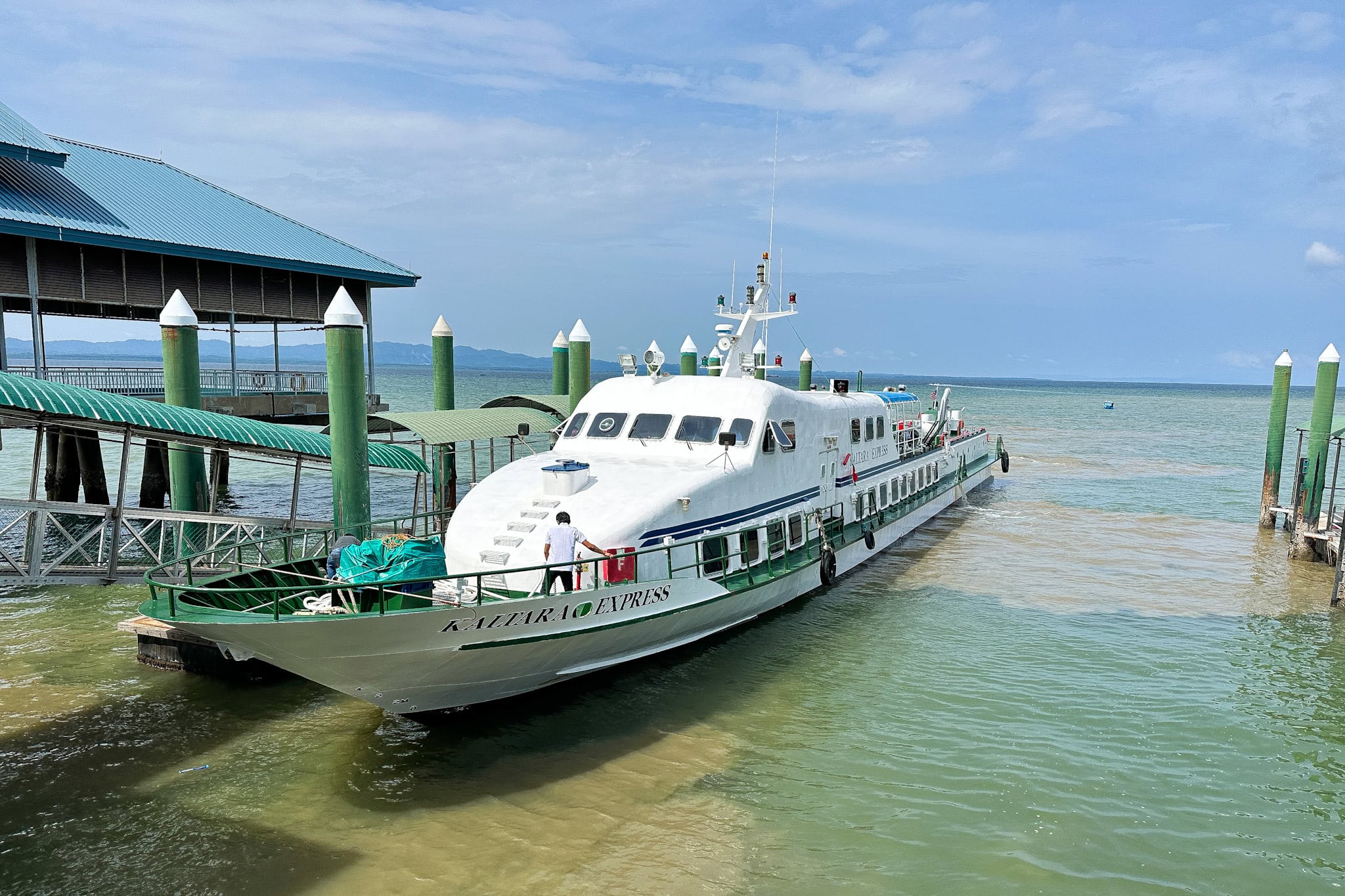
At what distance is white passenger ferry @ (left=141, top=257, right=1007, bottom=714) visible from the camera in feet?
30.4

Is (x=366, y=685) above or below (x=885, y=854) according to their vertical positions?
above

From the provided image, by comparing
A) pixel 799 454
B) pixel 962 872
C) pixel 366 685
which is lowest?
pixel 962 872

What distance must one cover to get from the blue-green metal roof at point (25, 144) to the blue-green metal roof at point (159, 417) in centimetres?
A: 1150

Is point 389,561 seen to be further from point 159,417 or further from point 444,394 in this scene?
point 444,394

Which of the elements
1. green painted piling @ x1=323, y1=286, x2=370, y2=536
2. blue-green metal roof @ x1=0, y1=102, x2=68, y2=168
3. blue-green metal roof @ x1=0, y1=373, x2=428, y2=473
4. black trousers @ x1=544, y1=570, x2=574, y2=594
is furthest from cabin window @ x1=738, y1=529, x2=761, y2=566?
blue-green metal roof @ x1=0, y1=102, x2=68, y2=168

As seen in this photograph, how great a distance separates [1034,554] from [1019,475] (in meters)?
19.4

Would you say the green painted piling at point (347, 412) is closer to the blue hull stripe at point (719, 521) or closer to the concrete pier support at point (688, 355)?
the blue hull stripe at point (719, 521)

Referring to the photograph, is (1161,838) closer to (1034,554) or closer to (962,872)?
(962,872)

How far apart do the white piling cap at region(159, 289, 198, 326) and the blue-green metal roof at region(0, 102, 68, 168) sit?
9282mm

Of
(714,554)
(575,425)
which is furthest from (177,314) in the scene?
(714,554)

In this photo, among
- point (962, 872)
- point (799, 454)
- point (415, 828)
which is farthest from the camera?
point (799, 454)

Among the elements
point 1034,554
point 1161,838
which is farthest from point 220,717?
point 1034,554

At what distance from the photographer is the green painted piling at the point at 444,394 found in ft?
67.2

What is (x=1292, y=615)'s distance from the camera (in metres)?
16.6
